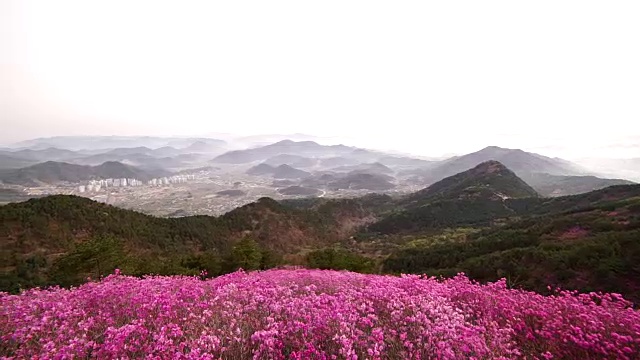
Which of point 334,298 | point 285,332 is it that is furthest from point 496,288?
point 285,332

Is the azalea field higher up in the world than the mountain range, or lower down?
higher up

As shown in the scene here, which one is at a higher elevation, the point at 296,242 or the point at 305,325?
the point at 305,325

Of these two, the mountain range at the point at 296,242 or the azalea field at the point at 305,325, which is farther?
the mountain range at the point at 296,242

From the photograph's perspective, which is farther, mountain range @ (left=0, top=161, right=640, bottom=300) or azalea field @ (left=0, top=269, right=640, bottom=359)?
mountain range @ (left=0, top=161, right=640, bottom=300)

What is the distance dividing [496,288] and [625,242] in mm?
36562

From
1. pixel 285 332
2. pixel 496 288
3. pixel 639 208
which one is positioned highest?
pixel 285 332

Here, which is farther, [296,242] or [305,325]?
[296,242]

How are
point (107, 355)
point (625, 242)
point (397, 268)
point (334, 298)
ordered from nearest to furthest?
1. point (107, 355)
2. point (334, 298)
3. point (625, 242)
4. point (397, 268)

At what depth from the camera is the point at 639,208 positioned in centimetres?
6309

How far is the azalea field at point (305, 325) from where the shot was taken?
17.5ft

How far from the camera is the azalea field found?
5.33 meters

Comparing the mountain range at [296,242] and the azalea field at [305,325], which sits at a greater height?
the azalea field at [305,325]

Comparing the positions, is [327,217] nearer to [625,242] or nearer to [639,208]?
[639,208]

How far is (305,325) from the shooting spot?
580 centimetres
